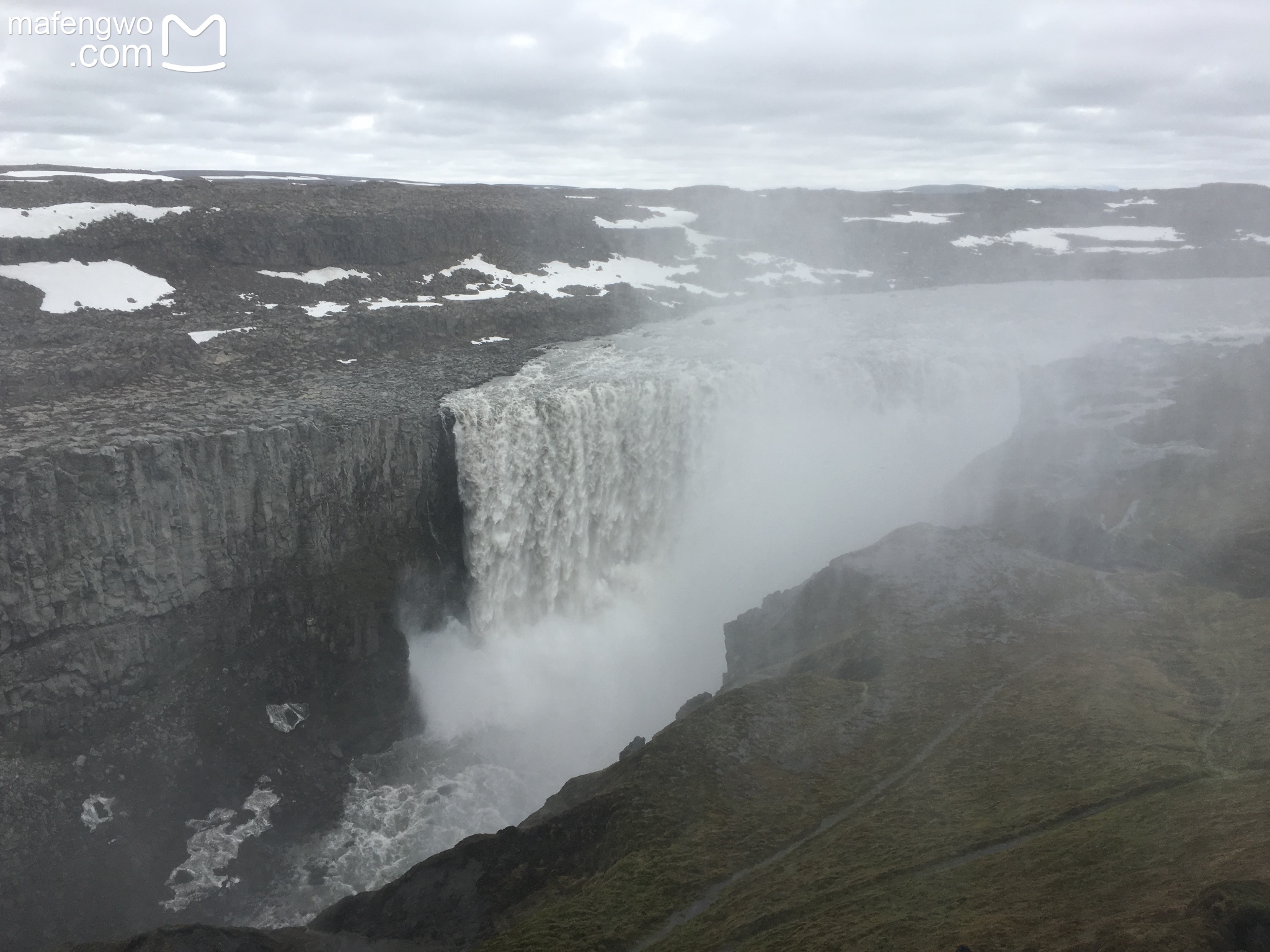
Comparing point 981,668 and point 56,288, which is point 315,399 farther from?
point 981,668

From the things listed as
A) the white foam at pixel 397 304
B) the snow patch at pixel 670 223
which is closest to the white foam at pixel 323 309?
the white foam at pixel 397 304

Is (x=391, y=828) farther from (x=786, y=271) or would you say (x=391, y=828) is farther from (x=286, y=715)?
(x=786, y=271)

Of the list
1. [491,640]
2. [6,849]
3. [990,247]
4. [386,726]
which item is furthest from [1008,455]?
[990,247]

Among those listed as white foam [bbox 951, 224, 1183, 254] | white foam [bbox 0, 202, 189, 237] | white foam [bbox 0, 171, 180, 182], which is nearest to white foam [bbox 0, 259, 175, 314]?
white foam [bbox 0, 202, 189, 237]

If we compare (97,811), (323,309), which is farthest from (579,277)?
(97,811)

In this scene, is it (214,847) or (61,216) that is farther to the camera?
(61,216)

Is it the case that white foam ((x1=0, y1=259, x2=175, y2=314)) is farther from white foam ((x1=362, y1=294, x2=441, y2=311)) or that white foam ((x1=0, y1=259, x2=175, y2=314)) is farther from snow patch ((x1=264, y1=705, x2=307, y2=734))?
snow patch ((x1=264, y1=705, x2=307, y2=734))
